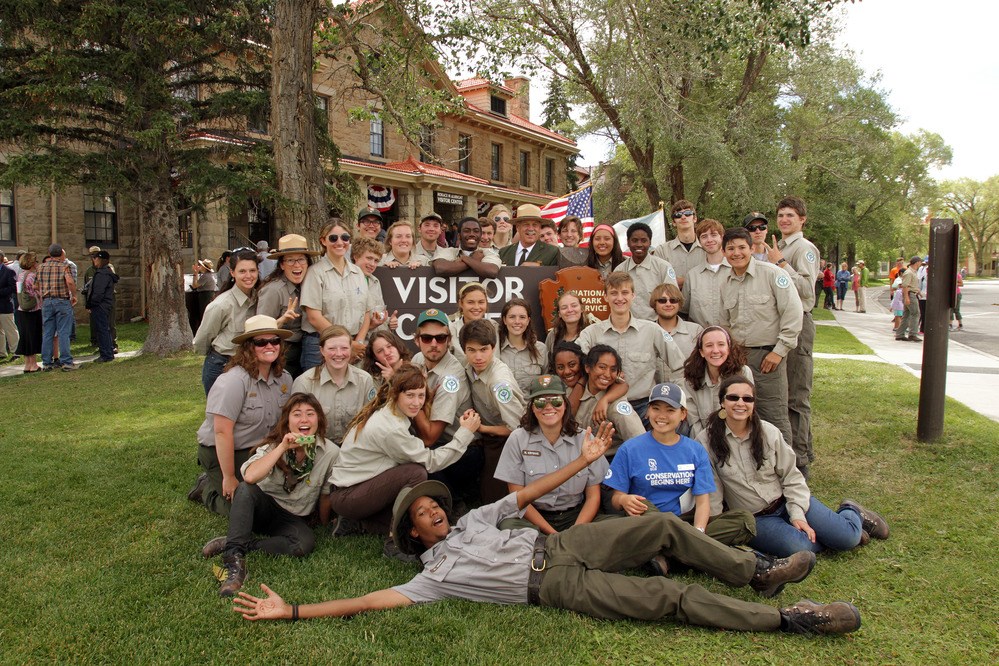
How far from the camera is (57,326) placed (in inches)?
447

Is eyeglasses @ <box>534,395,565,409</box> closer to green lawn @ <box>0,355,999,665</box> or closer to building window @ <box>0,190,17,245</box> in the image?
green lawn @ <box>0,355,999,665</box>

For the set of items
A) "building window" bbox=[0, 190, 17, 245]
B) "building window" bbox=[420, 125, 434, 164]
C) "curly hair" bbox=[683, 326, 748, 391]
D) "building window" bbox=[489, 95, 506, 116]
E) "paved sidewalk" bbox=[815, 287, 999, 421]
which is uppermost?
"building window" bbox=[489, 95, 506, 116]

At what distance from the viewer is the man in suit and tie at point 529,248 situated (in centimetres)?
653

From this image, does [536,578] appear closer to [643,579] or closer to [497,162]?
[643,579]

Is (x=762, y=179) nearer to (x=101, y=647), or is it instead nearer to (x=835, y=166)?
(x=835, y=166)

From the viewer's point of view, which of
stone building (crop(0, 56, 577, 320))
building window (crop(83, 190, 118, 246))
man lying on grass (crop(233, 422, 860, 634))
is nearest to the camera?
man lying on grass (crop(233, 422, 860, 634))

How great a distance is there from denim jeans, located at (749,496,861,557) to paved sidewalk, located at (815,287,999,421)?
4662 mm

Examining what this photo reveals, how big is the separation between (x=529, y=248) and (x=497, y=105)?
24.4 meters

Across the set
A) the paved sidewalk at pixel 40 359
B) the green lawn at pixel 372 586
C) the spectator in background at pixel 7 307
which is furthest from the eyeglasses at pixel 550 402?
the spectator in background at pixel 7 307

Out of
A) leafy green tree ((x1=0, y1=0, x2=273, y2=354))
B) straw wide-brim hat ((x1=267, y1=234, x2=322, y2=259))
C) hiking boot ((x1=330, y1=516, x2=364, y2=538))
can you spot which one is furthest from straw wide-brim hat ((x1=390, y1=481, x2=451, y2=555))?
leafy green tree ((x1=0, y1=0, x2=273, y2=354))

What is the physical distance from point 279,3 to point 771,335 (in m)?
6.30

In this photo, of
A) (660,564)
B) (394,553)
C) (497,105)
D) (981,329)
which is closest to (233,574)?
(394,553)

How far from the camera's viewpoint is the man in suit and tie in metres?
6.53

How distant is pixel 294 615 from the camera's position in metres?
3.34
